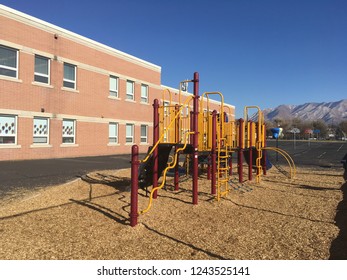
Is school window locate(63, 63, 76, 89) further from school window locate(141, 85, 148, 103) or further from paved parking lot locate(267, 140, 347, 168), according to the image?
paved parking lot locate(267, 140, 347, 168)

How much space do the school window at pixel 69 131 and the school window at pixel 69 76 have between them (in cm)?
234

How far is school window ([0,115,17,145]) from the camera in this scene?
15.7 meters

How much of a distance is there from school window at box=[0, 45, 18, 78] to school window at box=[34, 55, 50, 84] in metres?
1.23

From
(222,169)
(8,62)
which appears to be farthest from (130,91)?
(222,169)

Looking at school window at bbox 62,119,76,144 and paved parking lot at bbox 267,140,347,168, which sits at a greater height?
school window at bbox 62,119,76,144

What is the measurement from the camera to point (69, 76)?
63.4 feet

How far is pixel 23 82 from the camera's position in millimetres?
16500

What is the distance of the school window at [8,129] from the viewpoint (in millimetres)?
15672

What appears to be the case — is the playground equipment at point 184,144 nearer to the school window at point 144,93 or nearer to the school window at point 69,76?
the school window at point 69,76

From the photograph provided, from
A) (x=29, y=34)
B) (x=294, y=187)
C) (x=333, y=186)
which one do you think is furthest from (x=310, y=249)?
(x=29, y=34)

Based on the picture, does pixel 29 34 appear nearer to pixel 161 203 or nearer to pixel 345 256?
pixel 161 203

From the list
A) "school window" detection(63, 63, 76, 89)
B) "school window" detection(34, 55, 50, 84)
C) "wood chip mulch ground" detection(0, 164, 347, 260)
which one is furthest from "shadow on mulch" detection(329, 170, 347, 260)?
"school window" detection(63, 63, 76, 89)

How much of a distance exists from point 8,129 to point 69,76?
5.33 metres

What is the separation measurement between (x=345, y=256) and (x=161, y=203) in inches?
163
